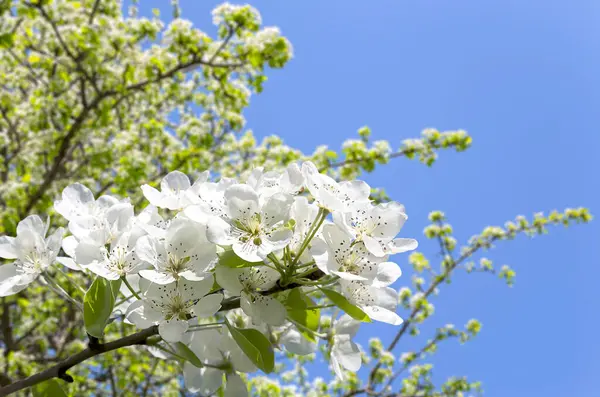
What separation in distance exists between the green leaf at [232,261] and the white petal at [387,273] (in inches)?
11.5

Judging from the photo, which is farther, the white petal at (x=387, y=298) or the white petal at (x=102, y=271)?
the white petal at (x=387, y=298)

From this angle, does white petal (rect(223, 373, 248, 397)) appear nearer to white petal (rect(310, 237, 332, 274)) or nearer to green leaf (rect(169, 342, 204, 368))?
green leaf (rect(169, 342, 204, 368))

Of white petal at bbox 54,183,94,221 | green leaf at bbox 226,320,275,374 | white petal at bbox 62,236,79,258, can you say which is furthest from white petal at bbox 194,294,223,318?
white petal at bbox 54,183,94,221

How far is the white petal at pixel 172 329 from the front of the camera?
102 cm

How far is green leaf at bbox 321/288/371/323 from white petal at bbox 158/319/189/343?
1.02 ft

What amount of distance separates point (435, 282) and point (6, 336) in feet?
18.2

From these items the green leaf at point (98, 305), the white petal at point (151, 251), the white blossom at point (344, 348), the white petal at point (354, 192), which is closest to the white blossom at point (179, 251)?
the white petal at point (151, 251)

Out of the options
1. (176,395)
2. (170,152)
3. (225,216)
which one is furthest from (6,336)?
(225,216)

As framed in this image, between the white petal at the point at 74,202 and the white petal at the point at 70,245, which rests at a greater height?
the white petal at the point at 74,202

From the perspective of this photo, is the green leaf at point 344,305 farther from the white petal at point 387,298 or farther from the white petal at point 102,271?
the white petal at point 102,271

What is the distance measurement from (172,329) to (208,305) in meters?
0.09

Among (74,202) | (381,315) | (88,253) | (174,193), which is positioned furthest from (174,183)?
(381,315)

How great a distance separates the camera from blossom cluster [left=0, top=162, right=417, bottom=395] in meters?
1.04

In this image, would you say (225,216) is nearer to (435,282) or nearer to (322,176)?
(322,176)
